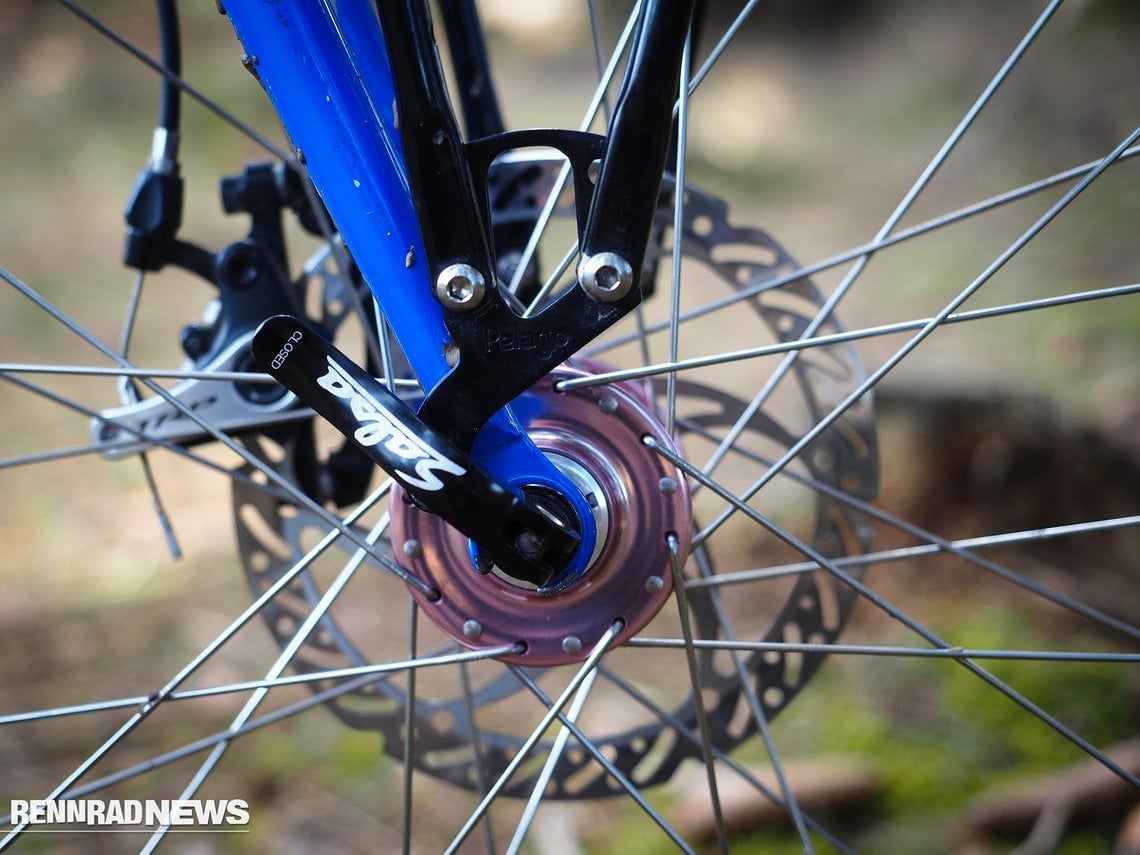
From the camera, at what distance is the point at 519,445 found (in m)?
0.54

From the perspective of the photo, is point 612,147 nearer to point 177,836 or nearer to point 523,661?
point 523,661

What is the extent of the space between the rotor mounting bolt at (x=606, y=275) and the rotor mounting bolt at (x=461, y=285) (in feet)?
0.15

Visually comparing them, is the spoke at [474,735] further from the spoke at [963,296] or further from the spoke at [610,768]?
the spoke at [963,296]

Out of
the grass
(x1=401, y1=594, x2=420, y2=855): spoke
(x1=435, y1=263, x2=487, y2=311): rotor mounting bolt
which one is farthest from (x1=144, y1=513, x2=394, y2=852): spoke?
the grass

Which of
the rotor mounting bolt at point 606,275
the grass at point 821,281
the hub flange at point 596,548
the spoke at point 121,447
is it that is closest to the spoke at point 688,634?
the hub flange at point 596,548

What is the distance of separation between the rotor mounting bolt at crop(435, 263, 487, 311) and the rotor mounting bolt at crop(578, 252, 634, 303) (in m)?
0.05

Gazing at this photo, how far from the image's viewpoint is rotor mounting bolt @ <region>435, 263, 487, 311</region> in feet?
1.62

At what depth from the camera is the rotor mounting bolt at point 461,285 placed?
0.49 metres

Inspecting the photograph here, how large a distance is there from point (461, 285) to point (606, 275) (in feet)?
0.22

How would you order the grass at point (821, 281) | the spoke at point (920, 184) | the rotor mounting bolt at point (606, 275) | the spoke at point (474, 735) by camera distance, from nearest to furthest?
the rotor mounting bolt at point (606, 275) < the spoke at point (920, 184) < the spoke at point (474, 735) < the grass at point (821, 281)

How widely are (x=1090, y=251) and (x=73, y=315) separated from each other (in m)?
1.93

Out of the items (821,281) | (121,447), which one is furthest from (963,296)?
(821,281)

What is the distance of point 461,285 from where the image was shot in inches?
19.5

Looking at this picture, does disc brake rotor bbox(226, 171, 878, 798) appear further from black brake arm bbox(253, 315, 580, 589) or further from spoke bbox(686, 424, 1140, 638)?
black brake arm bbox(253, 315, 580, 589)
